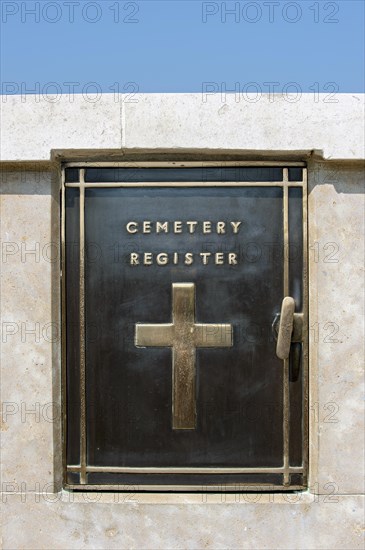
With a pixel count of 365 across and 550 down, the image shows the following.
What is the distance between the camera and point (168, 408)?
3363mm

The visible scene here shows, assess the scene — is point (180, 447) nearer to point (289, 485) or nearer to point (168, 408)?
point (168, 408)

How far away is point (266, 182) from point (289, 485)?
1.85m

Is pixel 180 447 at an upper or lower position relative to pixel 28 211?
lower

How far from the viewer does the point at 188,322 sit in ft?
11.0

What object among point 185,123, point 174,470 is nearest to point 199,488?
point 174,470

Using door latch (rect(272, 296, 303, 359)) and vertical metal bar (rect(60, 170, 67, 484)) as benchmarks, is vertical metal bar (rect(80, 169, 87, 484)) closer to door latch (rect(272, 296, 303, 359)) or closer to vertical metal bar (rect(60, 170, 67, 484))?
vertical metal bar (rect(60, 170, 67, 484))

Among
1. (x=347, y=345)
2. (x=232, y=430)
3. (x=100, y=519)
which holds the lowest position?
(x=100, y=519)

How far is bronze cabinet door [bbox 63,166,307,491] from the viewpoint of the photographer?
3336mm

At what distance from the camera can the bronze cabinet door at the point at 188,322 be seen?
3336 mm

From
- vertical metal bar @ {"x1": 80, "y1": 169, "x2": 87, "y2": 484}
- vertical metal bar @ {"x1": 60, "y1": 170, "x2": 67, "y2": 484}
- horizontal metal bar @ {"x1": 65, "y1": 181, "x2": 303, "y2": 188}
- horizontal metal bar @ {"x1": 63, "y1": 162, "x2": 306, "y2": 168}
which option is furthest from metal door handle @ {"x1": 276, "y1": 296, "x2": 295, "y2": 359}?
vertical metal bar @ {"x1": 60, "y1": 170, "x2": 67, "y2": 484}

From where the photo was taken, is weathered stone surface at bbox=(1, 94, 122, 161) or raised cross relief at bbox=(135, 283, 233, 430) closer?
weathered stone surface at bbox=(1, 94, 122, 161)

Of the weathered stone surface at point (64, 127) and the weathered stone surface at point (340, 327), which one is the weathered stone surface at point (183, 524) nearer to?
the weathered stone surface at point (340, 327)

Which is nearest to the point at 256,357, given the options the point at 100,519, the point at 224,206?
the point at 224,206

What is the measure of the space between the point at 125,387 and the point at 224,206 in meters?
1.26
